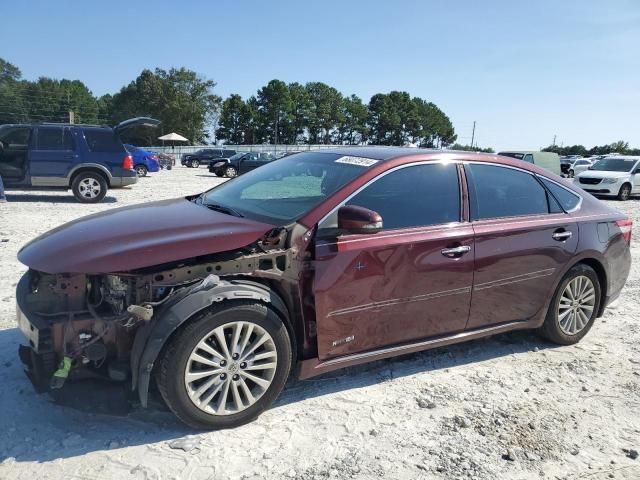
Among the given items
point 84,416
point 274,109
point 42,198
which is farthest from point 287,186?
point 274,109

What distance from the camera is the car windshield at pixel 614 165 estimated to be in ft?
65.8

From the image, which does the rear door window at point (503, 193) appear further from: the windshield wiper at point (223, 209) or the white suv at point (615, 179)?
the white suv at point (615, 179)

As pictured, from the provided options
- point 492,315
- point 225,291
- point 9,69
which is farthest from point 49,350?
point 9,69

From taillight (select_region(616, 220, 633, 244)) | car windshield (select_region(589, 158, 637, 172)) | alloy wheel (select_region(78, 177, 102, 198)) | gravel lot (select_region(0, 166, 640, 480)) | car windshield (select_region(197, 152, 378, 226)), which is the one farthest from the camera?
car windshield (select_region(589, 158, 637, 172))

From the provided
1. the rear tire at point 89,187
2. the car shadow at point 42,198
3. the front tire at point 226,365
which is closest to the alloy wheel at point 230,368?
the front tire at point 226,365

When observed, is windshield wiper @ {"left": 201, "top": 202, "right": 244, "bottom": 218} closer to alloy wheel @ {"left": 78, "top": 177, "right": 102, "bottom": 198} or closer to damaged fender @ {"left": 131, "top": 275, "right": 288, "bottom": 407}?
damaged fender @ {"left": 131, "top": 275, "right": 288, "bottom": 407}

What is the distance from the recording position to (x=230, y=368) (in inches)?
119

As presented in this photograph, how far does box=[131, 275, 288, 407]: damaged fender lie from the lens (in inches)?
111

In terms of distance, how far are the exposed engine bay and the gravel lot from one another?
245 millimetres

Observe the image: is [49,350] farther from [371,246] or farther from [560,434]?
[560,434]

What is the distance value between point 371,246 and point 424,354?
139cm

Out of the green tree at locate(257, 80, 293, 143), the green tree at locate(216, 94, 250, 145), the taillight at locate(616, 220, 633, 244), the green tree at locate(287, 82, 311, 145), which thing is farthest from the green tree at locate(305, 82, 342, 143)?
the taillight at locate(616, 220, 633, 244)

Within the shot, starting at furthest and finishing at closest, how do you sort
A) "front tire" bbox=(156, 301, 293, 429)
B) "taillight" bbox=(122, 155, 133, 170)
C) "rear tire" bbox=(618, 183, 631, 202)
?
"rear tire" bbox=(618, 183, 631, 202), "taillight" bbox=(122, 155, 133, 170), "front tire" bbox=(156, 301, 293, 429)

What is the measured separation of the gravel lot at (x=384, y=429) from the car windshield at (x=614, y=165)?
18.5 m
